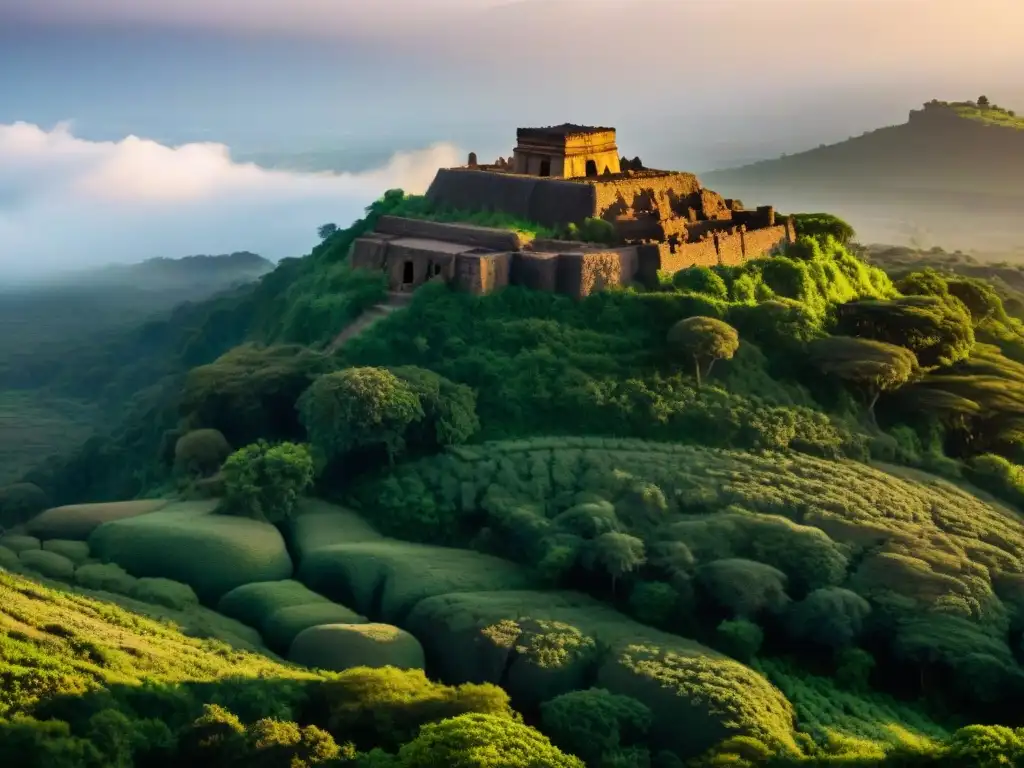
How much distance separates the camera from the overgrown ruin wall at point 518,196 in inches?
1624

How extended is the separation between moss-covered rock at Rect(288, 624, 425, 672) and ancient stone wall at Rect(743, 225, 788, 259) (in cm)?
2340

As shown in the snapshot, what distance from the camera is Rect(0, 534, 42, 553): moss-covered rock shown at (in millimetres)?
28477

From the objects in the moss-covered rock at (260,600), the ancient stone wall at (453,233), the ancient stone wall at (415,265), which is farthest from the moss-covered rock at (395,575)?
the ancient stone wall at (453,233)

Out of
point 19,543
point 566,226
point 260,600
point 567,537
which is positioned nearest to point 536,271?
point 566,226

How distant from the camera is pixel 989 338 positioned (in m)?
46.6

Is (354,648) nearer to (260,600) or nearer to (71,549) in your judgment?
(260,600)

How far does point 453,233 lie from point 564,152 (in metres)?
5.69

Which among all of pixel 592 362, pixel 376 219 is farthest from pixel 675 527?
pixel 376 219

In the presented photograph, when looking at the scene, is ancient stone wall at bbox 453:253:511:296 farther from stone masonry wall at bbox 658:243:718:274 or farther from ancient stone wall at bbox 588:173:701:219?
stone masonry wall at bbox 658:243:718:274

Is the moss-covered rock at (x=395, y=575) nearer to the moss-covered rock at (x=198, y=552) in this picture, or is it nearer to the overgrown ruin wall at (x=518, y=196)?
the moss-covered rock at (x=198, y=552)

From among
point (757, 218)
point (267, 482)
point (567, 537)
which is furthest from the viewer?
point (757, 218)

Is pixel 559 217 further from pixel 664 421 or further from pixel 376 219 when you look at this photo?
pixel 664 421

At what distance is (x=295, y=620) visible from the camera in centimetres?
2609

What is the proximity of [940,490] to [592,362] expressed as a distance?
33.7ft
